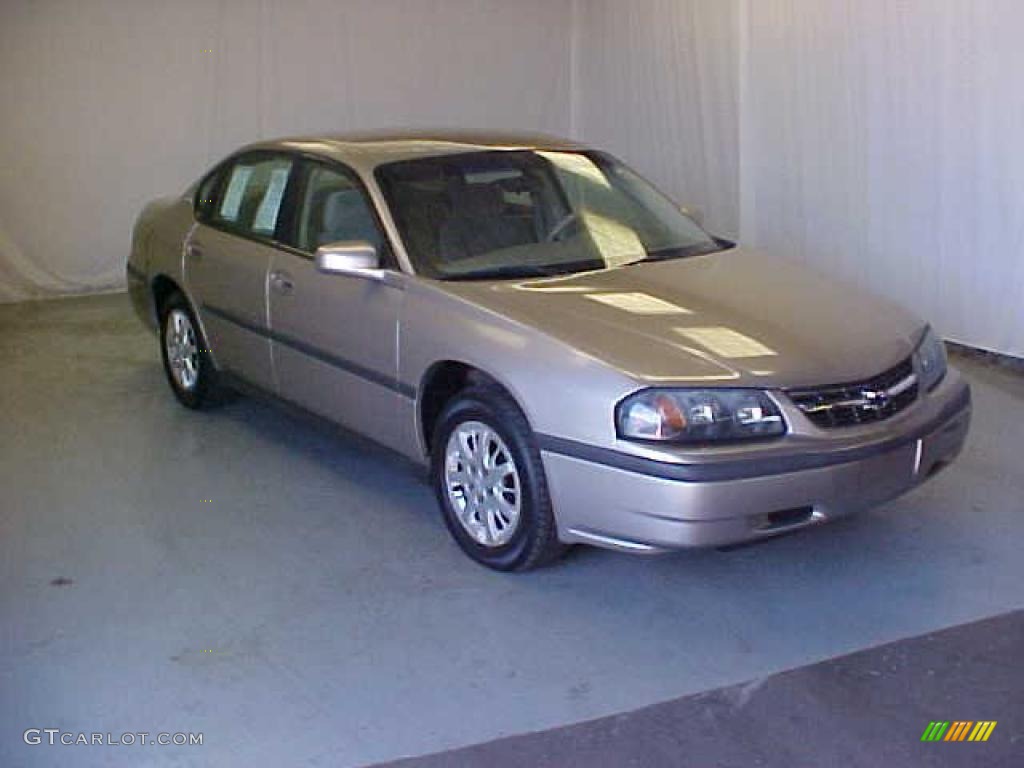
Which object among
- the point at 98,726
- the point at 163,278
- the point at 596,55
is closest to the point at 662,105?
the point at 596,55

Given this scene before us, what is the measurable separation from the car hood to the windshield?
0.54 ft

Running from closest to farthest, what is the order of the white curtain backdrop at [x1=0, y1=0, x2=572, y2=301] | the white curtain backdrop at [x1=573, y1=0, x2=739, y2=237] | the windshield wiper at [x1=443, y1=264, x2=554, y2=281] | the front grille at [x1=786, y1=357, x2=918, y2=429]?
the front grille at [x1=786, y1=357, x2=918, y2=429]
the windshield wiper at [x1=443, y1=264, x2=554, y2=281]
the white curtain backdrop at [x1=573, y1=0, x2=739, y2=237]
the white curtain backdrop at [x1=0, y1=0, x2=572, y2=301]

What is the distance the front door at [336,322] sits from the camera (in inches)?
198

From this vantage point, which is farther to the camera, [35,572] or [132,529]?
[132,529]

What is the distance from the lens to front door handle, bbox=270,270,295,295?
5523 millimetres

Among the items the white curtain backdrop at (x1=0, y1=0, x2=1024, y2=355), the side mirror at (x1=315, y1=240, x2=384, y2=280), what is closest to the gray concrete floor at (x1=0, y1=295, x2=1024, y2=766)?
the side mirror at (x1=315, y1=240, x2=384, y2=280)

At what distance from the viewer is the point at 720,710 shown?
3709mm

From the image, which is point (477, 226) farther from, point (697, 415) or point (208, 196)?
point (208, 196)

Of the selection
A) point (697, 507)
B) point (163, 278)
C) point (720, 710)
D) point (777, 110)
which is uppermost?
point (777, 110)

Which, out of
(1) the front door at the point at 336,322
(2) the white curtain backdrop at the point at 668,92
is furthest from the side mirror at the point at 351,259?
(2) the white curtain backdrop at the point at 668,92

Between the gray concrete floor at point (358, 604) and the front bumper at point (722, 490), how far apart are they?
34 cm

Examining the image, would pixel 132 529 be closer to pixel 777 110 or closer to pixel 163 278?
pixel 163 278

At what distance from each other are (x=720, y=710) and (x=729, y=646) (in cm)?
42

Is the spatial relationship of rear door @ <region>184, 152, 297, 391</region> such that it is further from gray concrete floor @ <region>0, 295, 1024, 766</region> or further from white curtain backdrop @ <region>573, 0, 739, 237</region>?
white curtain backdrop @ <region>573, 0, 739, 237</region>
